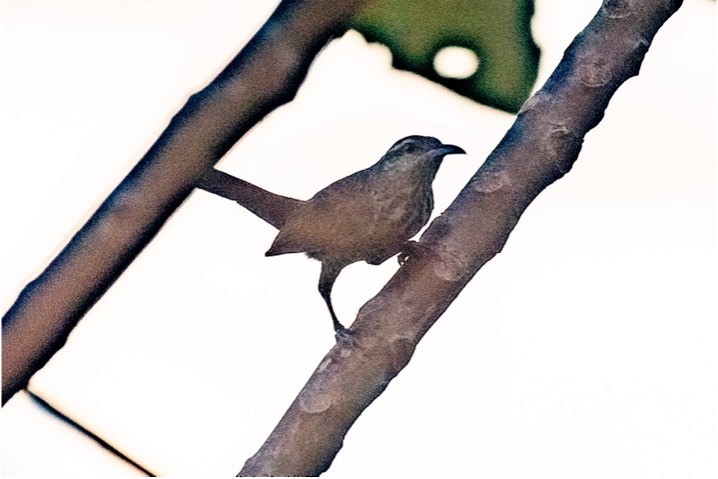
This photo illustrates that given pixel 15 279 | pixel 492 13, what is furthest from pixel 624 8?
pixel 15 279

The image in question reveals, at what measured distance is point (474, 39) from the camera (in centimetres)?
96

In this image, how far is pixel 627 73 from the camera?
85 cm

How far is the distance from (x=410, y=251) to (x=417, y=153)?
0.19 metres

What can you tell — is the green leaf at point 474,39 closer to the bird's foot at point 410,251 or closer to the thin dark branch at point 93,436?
the bird's foot at point 410,251

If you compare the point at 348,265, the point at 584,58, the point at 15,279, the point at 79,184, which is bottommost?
the point at 15,279

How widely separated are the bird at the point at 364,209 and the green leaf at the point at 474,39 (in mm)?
98

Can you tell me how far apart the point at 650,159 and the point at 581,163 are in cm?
10

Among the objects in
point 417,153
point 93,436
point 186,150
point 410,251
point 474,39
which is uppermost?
point 474,39

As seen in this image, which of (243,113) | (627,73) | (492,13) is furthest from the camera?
(492,13)

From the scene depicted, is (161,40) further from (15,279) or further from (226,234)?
(15,279)

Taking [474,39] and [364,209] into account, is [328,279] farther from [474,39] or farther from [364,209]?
[474,39]

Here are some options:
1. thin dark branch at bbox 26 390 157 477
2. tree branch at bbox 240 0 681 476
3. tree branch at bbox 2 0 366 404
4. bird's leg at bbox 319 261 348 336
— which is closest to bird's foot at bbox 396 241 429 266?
tree branch at bbox 240 0 681 476

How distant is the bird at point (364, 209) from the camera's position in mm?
1006

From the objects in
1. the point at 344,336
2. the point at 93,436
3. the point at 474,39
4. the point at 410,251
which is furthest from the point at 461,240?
the point at 93,436
